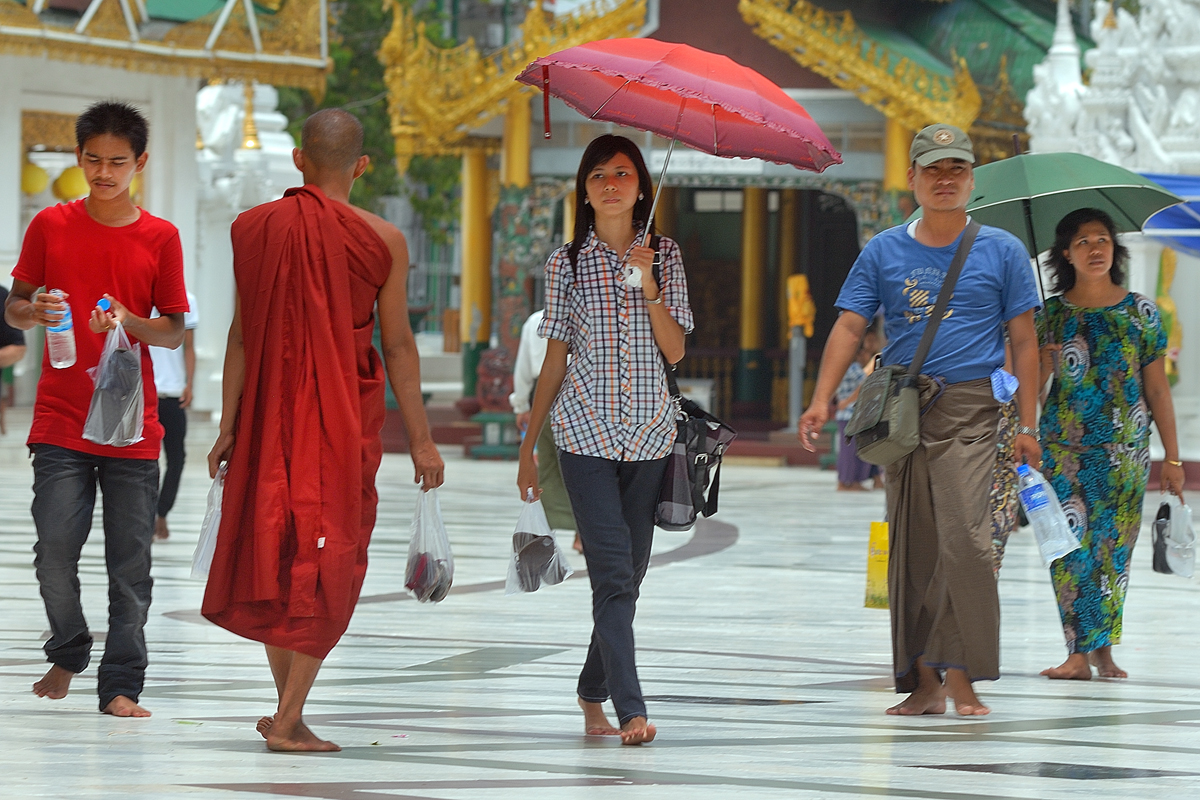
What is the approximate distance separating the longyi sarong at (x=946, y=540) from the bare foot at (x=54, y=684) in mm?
2442

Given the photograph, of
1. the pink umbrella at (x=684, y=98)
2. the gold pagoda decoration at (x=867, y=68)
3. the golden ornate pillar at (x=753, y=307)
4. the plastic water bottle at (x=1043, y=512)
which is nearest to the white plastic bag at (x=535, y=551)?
the pink umbrella at (x=684, y=98)

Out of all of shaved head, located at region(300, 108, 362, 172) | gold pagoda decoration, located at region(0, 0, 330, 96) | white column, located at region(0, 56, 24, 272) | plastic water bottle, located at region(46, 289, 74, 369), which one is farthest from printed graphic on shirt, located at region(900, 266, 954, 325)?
white column, located at region(0, 56, 24, 272)

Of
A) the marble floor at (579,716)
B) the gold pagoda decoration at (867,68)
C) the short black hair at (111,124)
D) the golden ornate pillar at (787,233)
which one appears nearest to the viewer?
the marble floor at (579,716)

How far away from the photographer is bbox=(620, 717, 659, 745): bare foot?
16.7 feet

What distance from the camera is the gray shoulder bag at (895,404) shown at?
18.4 feet

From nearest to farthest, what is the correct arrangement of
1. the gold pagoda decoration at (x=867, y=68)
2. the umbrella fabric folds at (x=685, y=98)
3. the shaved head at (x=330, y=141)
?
the shaved head at (x=330, y=141) < the umbrella fabric folds at (x=685, y=98) < the gold pagoda decoration at (x=867, y=68)

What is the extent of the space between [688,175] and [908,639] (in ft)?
44.8

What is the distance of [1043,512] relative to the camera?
594 centimetres

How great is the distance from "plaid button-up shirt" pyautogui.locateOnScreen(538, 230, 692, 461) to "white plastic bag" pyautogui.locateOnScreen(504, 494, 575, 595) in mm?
262

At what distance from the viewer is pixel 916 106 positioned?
1817 cm

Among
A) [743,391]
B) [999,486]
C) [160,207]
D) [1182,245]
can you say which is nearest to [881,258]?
[999,486]

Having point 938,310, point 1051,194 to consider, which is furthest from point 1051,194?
point 938,310

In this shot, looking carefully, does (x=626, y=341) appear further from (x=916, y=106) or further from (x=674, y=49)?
(x=916, y=106)

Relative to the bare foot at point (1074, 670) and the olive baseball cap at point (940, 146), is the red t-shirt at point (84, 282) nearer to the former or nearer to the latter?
the olive baseball cap at point (940, 146)
